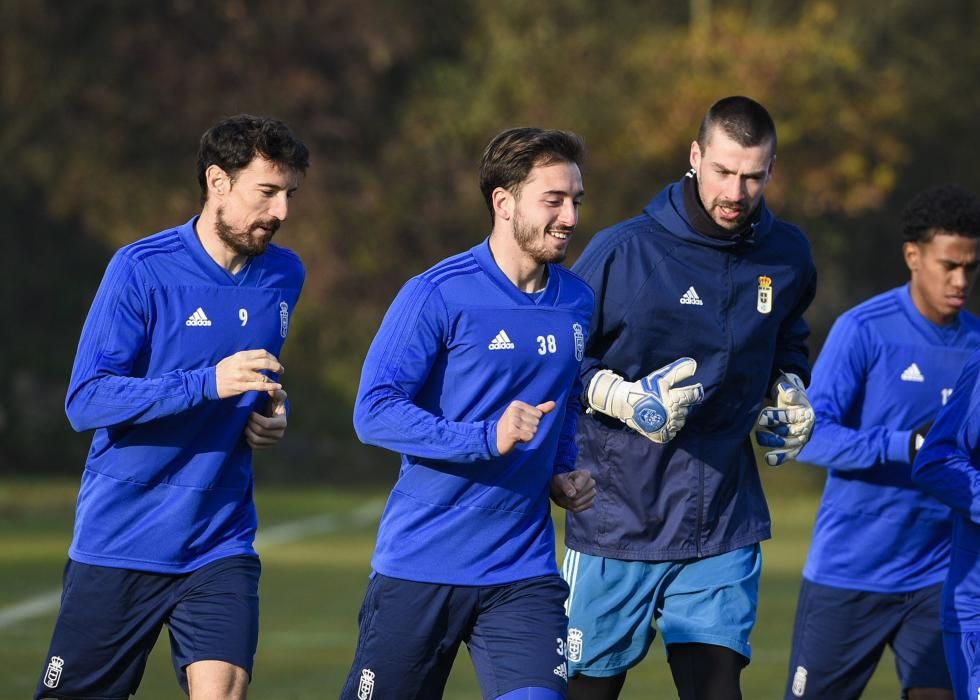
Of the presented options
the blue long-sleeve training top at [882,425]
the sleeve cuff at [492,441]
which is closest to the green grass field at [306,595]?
the blue long-sleeve training top at [882,425]

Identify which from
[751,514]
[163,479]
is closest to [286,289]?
[163,479]

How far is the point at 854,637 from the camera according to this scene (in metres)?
7.52

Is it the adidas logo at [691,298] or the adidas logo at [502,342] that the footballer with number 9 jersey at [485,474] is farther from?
the adidas logo at [691,298]

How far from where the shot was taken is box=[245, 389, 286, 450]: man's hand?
629cm

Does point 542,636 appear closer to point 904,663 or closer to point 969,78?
point 904,663

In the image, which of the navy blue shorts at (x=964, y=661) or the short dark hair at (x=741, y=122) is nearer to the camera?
the navy blue shorts at (x=964, y=661)

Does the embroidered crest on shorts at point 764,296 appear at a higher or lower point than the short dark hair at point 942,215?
lower

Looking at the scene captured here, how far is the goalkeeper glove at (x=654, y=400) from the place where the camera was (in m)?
6.26

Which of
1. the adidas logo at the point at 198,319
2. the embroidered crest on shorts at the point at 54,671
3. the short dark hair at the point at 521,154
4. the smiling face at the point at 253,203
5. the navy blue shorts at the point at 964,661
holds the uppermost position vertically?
the short dark hair at the point at 521,154

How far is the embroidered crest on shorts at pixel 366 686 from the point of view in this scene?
584 cm

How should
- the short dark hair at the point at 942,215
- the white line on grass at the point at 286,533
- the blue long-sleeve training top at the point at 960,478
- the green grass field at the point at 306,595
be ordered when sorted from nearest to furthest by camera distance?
the blue long-sleeve training top at the point at 960,478
the short dark hair at the point at 942,215
the green grass field at the point at 306,595
the white line on grass at the point at 286,533

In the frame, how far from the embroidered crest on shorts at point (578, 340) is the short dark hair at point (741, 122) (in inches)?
36.8

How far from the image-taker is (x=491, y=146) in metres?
6.10

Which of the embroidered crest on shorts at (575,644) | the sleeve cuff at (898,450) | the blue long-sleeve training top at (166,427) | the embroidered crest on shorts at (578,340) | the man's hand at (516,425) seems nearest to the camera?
the man's hand at (516,425)
